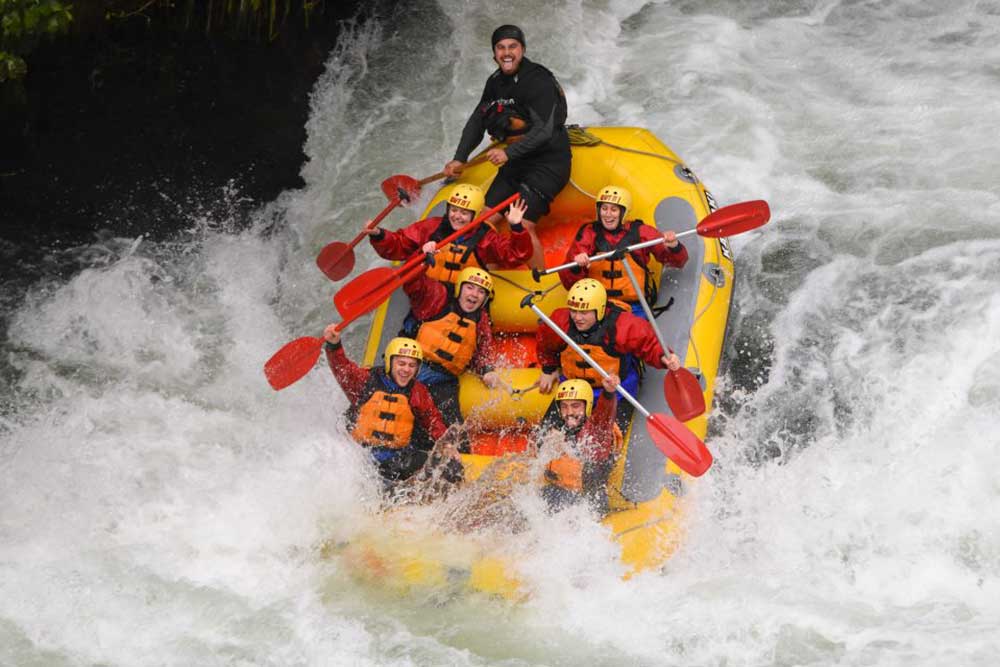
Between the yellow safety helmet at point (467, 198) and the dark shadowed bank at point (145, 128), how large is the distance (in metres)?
2.09

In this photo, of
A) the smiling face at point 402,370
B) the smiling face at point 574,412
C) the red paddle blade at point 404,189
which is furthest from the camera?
the red paddle blade at point 404,189

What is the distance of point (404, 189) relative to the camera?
265 inches

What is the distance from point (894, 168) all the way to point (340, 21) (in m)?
3.79

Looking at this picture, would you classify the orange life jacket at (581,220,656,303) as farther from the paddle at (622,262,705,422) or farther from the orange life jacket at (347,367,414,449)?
the orange life jacket at (347,367,414,449)

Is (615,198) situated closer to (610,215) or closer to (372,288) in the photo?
(610,215)

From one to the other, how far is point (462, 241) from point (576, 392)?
1140 millimetres

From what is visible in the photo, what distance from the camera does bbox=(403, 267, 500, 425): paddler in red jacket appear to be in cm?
573

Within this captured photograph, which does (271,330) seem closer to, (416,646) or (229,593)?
(229,593)

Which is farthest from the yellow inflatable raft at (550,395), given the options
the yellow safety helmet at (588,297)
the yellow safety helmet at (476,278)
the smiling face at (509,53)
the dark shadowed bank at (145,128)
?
the dark shadowed bank at (145,128)

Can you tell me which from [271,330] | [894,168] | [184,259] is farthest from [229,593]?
[894,168]

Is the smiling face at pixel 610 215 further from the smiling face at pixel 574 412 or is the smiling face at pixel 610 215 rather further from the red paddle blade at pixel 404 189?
the red paddle blade at pixel 404 189

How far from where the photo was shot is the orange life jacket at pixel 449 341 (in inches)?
225

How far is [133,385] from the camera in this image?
21.3ft

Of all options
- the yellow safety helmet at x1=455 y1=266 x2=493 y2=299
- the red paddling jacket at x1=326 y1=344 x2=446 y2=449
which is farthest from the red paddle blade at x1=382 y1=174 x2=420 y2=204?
the red paddling jacket at x1=326 y1=344 x2=446 y2=449
